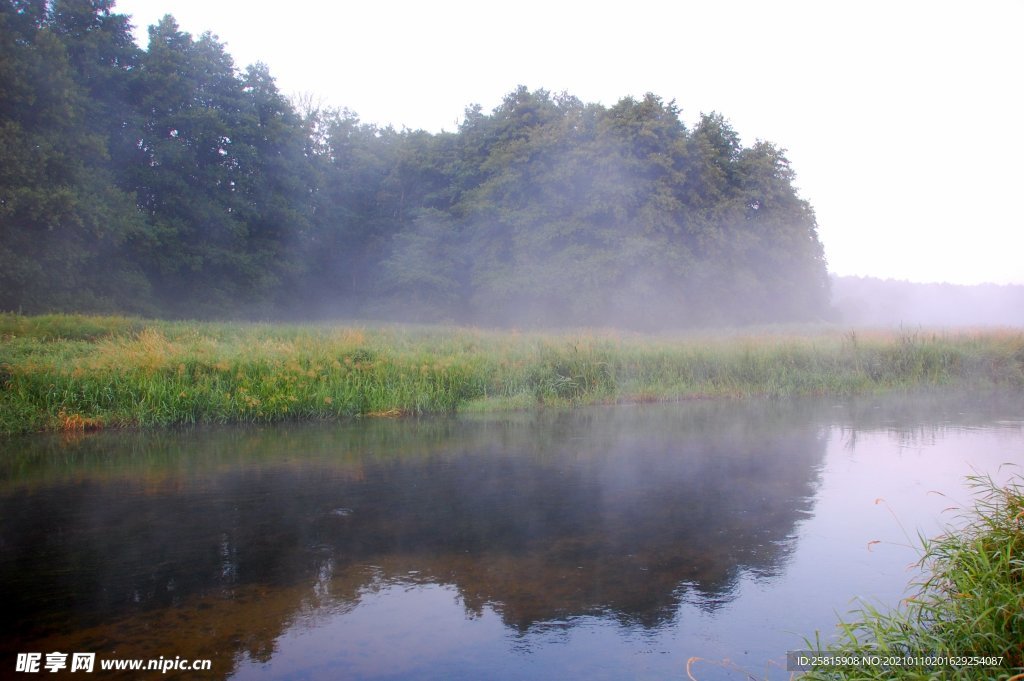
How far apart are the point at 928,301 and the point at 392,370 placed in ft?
213

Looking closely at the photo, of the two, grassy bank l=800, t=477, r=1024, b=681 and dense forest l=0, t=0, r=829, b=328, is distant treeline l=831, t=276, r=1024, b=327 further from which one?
grassy bank l=800, t=477, r=1024, b=681

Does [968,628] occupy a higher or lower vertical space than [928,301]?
lower

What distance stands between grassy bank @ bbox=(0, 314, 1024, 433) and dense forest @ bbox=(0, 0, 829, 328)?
10.1 metres

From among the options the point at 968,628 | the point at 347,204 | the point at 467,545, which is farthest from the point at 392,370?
the point at 347,204

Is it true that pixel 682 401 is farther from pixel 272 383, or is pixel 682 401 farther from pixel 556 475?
pixel 272 383

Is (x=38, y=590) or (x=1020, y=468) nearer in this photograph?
(x=38, y=590)

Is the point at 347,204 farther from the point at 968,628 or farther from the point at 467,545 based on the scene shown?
the point at 968,628

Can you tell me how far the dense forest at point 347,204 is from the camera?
25828 millimetres

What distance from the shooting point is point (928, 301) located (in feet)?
212

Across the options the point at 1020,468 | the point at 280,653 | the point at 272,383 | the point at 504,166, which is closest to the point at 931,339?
the point at 1020,468

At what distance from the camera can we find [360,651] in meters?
4.13

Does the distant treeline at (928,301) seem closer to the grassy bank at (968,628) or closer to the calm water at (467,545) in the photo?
the calm water at (467,545)

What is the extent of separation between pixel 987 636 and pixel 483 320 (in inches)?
1288

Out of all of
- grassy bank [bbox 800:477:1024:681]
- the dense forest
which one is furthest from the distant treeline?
grassy bank [bbox 800:477:1024:681]
